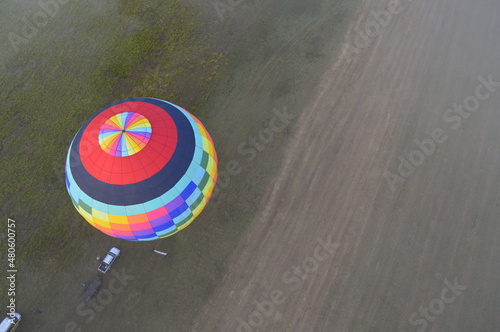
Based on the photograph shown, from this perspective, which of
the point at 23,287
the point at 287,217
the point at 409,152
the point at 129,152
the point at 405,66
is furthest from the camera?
the point at 405,66

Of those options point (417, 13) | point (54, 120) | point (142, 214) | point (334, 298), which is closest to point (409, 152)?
point (334, 298)

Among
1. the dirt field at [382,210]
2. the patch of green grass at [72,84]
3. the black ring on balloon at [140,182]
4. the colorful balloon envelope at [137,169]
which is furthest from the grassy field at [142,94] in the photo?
the black ring on balloon at [140,182]

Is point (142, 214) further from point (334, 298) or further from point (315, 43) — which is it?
point (315, 43)

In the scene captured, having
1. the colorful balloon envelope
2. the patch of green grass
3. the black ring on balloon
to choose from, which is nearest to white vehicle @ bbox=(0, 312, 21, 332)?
the patch of green grass

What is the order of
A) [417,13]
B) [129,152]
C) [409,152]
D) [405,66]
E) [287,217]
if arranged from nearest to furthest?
[129,152] → [287,217] → [409,152] → [405,66] → [417,13]

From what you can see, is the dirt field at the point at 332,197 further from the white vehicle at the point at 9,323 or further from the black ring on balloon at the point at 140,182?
the black ring on balloon at the point at 140,182

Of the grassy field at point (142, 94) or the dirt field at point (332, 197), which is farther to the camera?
the grassy field at point (142, 94)
